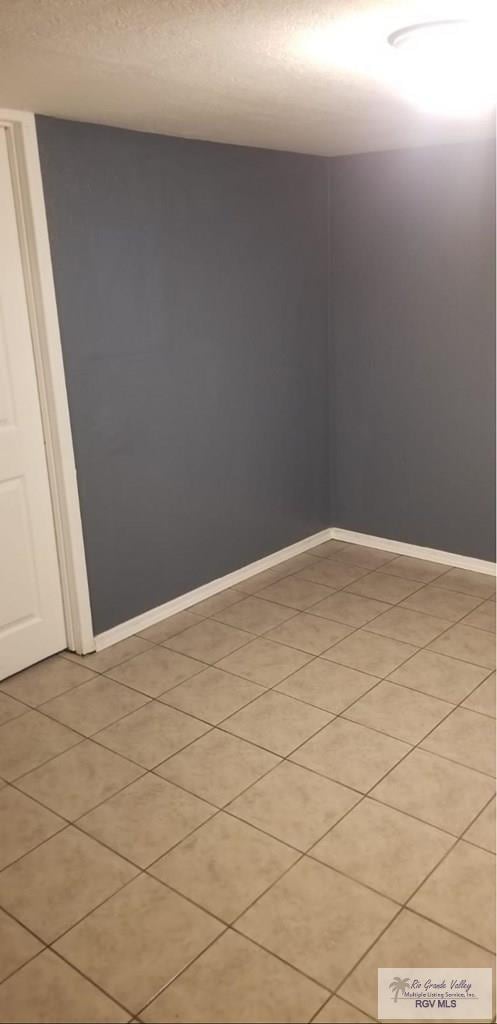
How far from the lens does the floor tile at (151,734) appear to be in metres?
2.67

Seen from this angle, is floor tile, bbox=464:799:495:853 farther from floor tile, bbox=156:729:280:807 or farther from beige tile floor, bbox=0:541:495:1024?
floor tile, bbox=156:729:280:807

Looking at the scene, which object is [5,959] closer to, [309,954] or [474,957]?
[309,954]

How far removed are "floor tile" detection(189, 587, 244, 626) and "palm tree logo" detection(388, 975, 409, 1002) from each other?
2005mm

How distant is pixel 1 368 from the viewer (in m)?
2.90

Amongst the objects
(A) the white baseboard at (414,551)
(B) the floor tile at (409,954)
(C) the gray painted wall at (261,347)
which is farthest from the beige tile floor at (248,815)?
(C) the gray painted wall at (261,347)

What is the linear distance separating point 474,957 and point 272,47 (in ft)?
7.22

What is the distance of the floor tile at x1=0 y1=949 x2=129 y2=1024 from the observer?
5.79 ft

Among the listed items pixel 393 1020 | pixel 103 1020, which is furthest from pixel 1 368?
pixel 393 1020

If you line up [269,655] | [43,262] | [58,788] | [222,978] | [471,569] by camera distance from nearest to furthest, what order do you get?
[222,978] → [58,788] → [43,262] → [269,655] → [471,569]

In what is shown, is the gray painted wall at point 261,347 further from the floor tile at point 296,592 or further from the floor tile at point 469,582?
the floor tile at point 296,592

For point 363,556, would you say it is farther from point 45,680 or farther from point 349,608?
point 45,680

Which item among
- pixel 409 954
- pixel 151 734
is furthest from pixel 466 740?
pixel 151 734

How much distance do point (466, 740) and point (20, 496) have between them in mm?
1823

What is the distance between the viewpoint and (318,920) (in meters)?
1.98
